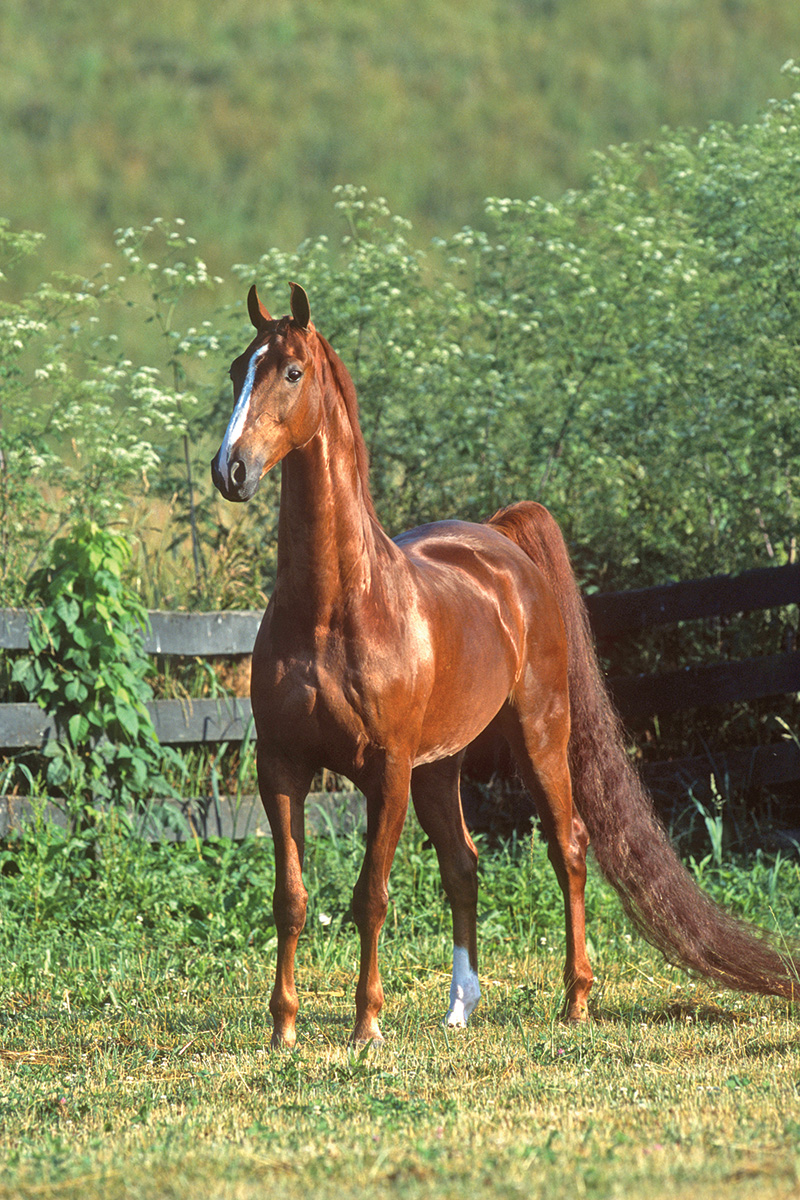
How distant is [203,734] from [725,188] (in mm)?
5021

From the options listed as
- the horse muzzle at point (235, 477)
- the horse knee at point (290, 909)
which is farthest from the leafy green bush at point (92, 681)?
the horse muzzle at point (235, 477)

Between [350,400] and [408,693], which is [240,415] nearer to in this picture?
[350,400]

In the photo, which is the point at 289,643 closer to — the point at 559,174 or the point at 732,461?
the point at 732,461

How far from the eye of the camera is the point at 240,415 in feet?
11.3

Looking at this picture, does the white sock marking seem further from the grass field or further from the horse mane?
the horse mane


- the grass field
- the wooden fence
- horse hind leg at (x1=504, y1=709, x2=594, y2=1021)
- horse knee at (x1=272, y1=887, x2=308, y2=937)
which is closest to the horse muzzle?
horse knee at (x1=272, y1=887, x2=308, y2=937)

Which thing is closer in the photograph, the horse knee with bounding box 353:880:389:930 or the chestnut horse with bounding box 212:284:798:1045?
the chestnut horse with bounding box 212:284:798:1045

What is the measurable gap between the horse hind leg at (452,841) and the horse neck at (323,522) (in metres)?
1.24

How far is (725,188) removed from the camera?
8.23 metres

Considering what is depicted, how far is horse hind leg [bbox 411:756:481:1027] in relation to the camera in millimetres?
4711

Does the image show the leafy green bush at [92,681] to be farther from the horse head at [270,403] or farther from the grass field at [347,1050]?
the horse head at [270,403]

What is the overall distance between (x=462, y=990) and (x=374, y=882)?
89 centimetres

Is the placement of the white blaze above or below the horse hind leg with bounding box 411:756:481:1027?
above

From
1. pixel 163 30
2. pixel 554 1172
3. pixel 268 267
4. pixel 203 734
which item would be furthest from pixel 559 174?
pixel 554 1172
